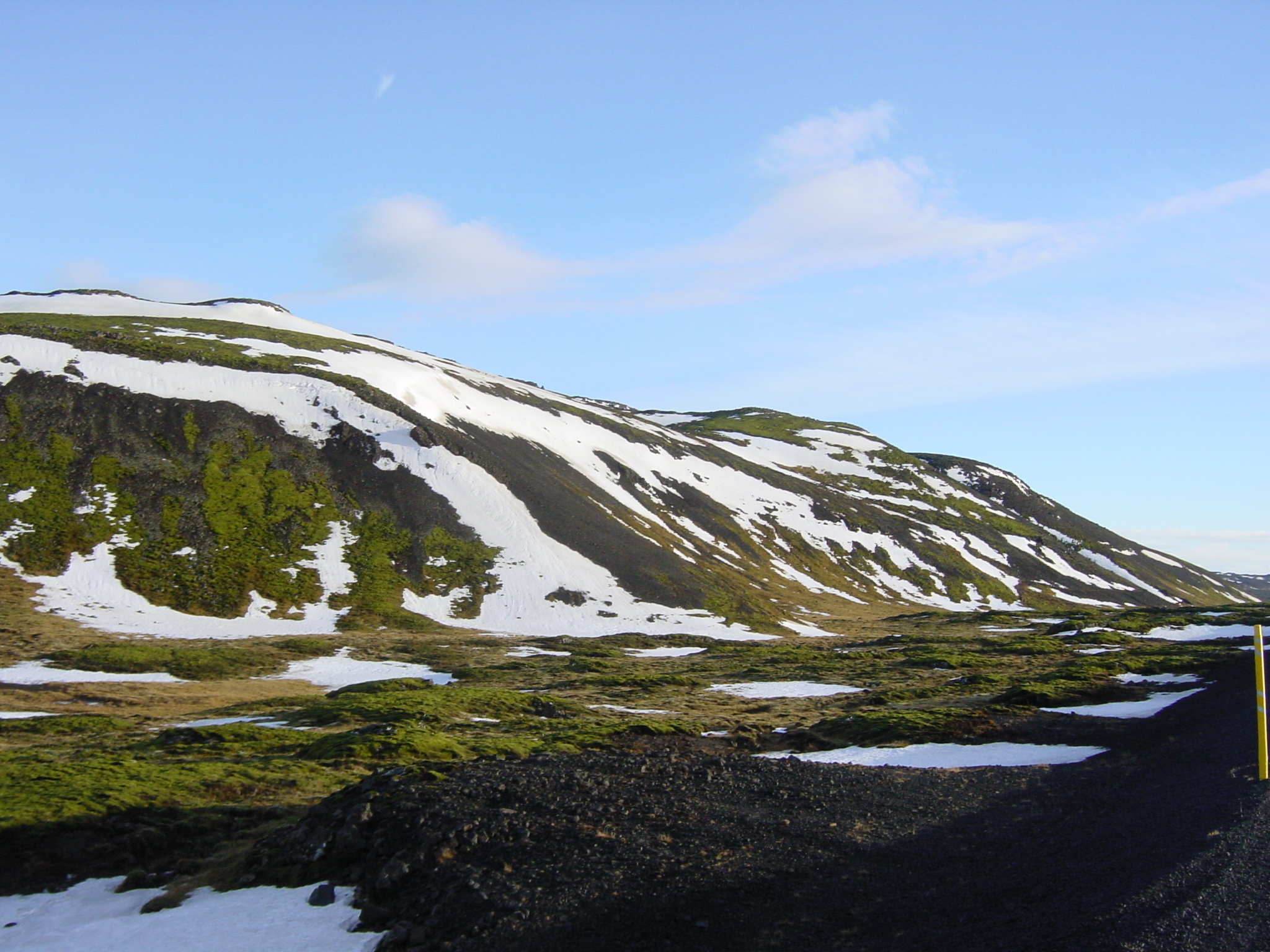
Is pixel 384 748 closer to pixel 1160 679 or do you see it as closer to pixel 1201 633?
pixel 1160 679

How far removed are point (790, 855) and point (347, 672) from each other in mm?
47762

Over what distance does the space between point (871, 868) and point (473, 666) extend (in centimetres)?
4957

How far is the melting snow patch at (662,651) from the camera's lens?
7169cm

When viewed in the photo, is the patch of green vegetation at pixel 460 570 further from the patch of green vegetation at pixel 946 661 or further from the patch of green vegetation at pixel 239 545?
the patch of green vegetation at pixel 946 661

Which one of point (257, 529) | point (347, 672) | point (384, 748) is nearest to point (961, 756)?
point (384, 748)

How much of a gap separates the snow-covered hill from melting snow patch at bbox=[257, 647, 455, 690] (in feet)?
37.0

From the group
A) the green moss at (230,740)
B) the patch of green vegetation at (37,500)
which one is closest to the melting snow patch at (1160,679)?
the green moss at (230,740)

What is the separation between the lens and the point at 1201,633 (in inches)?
2835

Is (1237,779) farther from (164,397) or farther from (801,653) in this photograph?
(164,397)

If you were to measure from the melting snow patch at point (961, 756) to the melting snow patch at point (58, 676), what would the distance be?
135 ft

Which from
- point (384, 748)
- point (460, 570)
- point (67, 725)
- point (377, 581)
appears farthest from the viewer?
point (460, 570)

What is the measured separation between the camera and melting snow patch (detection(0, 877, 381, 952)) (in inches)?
521

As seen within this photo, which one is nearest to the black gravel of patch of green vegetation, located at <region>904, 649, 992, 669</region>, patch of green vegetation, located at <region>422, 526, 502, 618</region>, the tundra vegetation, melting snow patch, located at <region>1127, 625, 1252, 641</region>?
the tundra vegetation

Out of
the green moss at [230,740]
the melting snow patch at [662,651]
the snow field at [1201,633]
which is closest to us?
the green moss at [230,740]
